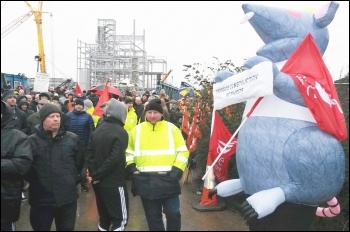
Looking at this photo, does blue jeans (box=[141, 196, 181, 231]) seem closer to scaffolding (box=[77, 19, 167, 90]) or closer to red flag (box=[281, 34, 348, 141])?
red flag (box=[281, 34, 348, 141])

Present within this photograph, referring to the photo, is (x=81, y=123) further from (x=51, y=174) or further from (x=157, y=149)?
(x=51, y=174)

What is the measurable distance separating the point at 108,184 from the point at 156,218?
550 millimetres

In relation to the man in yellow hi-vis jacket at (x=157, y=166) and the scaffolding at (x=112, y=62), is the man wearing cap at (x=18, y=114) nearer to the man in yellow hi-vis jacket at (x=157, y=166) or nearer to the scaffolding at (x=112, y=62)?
the man in yellow hi-vis jacket at (x=157, y=166)

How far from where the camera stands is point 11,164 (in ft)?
8.96

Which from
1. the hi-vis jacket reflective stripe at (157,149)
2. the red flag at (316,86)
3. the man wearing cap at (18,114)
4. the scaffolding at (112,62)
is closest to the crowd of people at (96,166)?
the hi-vis jacket reflective stripe at (157,149)

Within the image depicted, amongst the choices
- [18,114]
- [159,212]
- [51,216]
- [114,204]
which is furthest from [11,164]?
[18,114]

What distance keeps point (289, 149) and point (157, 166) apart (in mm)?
1207

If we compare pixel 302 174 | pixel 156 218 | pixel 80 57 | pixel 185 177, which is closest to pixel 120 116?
→ pixel 156 218

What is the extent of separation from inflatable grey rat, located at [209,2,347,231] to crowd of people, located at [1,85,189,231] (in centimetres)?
72

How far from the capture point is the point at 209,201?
17.7ft

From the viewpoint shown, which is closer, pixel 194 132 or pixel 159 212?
pixel 159 212

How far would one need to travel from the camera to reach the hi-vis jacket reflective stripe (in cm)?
359

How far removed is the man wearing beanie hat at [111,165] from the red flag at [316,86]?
1.58 metres

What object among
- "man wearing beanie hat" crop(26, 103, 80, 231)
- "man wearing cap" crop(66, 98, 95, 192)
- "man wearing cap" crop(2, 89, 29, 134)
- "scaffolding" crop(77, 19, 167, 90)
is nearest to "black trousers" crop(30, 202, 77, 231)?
"man wearing beanie hat" crop(26, 103, 80, 231)
